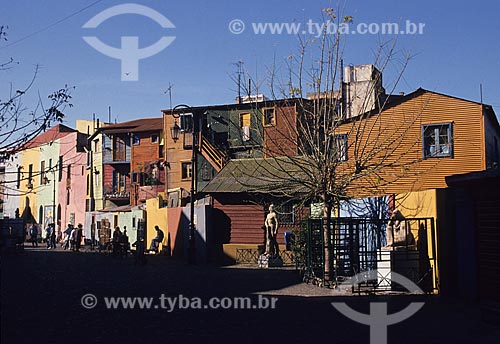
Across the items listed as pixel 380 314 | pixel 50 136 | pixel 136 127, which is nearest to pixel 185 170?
pixel 136 127

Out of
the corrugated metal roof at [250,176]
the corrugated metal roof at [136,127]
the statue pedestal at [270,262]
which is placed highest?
the corrugated metal roof at [136,127]

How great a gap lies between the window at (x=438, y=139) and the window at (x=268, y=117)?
7.69 meters

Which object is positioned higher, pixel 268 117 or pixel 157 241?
pixel 268 117

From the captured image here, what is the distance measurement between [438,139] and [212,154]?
17393 mm

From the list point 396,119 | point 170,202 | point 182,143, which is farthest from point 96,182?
point 396,119

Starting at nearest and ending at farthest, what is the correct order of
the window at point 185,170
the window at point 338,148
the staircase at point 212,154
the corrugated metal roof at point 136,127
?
the window at point 338,148
the staircase at point 212,154
the window at point 185,170
the corrugated metal roof at point 136,127

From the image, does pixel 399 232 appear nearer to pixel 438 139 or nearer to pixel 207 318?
pixel 207 318

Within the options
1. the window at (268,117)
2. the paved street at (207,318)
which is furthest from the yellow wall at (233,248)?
the paved street at (207,318)

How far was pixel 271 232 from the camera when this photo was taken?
2461 centimetres

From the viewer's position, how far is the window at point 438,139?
1042 inches

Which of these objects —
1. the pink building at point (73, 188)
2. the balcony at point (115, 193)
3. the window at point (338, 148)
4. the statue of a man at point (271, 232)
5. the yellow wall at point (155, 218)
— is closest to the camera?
the window at point (338, 148)

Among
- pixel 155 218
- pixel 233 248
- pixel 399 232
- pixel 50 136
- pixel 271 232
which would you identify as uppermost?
pixel 50 136

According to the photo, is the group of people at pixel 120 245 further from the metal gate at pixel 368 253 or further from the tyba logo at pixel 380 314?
the tyba logo at pixel 380 314

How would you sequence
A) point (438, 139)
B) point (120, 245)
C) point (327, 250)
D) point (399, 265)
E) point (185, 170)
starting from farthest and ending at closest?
1. point (185, 170)
2. point (120, 245)
3. point (438, 139)
4. point (327, 250)
5. point (399, 265)
